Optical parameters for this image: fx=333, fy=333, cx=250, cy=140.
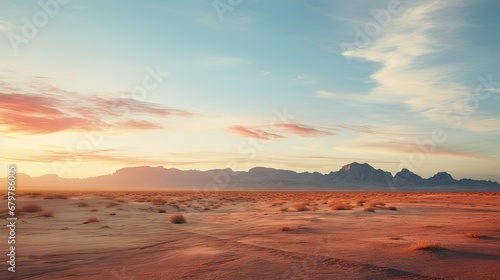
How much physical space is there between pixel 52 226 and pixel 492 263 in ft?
62.3

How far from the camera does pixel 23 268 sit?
8.65 meters

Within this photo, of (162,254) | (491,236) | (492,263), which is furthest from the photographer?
(491,236)

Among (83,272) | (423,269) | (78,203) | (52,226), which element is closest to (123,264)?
(83,272)

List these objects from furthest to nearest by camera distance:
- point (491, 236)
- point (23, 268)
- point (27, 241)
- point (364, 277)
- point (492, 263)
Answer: point (27, 241), point (491, 236), point (23, 268), point (492, 263), point (364, 277)

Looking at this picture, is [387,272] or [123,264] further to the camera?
[123,264]

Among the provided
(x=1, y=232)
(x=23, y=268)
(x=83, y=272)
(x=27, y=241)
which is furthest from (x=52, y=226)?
(x=83, y=272)

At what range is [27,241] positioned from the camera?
41.9ft

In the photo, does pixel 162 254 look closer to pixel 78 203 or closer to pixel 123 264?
pixel 123 264

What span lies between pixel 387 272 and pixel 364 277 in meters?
0.61

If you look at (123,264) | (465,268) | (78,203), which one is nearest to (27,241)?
(123,264)

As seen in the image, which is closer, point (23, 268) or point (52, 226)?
point (23, 268)

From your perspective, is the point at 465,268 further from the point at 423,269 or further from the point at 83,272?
the point at 83,272

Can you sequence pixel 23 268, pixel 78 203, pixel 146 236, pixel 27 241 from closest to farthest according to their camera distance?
pixel 23 268
pixel 27 241
pixel 146 236
pixel 78 203

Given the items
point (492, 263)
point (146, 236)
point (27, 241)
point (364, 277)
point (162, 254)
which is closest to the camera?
point (364, 277)
